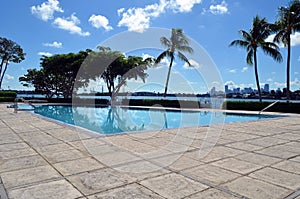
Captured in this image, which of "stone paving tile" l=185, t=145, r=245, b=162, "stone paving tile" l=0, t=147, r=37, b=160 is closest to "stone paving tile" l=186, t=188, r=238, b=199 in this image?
"stone paving tile" l=185, t=145, r=245, b=162

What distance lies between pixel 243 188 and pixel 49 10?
13.9 m

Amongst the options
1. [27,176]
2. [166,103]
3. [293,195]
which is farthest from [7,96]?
[293,195]

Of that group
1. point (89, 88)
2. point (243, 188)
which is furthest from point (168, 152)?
point (89, 88)

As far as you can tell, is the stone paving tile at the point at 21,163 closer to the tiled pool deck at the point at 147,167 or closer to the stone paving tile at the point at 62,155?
the tiled pool deck at the point at 147,167

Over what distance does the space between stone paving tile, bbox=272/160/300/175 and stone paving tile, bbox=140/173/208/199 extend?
147cm

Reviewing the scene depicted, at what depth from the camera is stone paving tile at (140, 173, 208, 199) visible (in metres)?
2.46

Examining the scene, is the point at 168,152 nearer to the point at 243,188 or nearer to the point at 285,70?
the point at 243,188

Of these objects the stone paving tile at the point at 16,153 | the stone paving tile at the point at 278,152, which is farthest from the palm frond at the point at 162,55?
the stone paving tile at the point at 16,153

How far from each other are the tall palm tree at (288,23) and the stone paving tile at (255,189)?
44.0 ft

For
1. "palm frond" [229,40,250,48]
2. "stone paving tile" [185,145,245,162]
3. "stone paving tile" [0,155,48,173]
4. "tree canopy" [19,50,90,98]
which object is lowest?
"stone paving tile" [185,145,245,162]

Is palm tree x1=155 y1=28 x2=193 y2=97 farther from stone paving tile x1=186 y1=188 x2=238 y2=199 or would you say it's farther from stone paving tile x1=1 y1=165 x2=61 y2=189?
stone paving tile x1=186 y1=188 x2=238 y2=199

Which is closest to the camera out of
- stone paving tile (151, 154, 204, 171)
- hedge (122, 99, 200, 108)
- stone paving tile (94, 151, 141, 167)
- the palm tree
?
stone paving tile (151, 154, 204, 171)

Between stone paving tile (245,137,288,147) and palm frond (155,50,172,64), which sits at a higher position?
palm frond (155,50,172,64)

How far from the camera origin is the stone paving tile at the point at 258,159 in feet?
11.8
